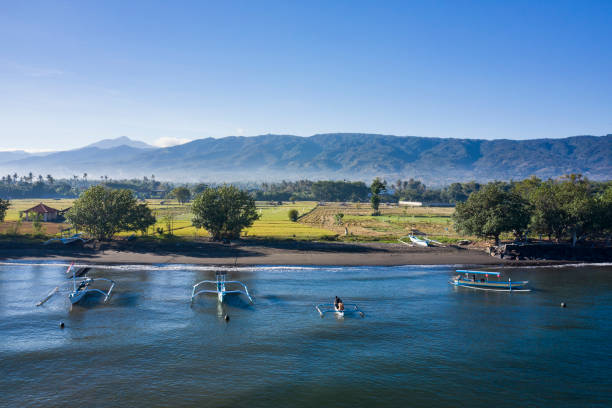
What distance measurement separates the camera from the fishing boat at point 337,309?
1707 inches

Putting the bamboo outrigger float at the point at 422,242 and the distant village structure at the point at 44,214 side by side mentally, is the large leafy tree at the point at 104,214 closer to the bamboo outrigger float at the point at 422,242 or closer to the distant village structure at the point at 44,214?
the distant village structure at the point at 44,214

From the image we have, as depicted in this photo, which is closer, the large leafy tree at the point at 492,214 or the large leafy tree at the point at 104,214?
the large leafy tree at the point at 492,214

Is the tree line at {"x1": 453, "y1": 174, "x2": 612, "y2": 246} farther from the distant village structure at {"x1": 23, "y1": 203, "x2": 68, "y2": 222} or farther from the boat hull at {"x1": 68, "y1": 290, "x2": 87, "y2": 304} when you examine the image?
the distant village structure at {"x1": 23, "y1": 203, "x2": 68, "y2": 222}

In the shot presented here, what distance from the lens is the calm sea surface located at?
1115 inches

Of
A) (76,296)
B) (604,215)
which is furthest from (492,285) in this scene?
(76,296)

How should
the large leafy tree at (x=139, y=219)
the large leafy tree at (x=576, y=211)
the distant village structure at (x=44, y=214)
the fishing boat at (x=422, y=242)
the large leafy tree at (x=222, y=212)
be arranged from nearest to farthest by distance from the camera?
the large leafy tree at (x=576, y=211), the large leafy tree at (x=139, y=219), the large leafy tree at (x=222, y=212), the fishing boat at (x=422, y=242), the distant village structure at (x=44, y=214)

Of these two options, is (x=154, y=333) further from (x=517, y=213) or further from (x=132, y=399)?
(x=517, y=213)

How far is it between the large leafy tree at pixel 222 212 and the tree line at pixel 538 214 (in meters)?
43.8

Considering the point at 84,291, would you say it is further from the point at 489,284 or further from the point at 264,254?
the point at 489,284

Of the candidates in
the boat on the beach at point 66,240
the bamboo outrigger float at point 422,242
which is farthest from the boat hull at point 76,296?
the bamboo outrigger float at point 422,242

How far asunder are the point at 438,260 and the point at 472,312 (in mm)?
27013

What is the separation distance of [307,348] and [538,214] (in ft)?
209

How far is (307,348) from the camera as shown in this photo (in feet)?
116

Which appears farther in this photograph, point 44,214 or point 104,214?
point 44,214
